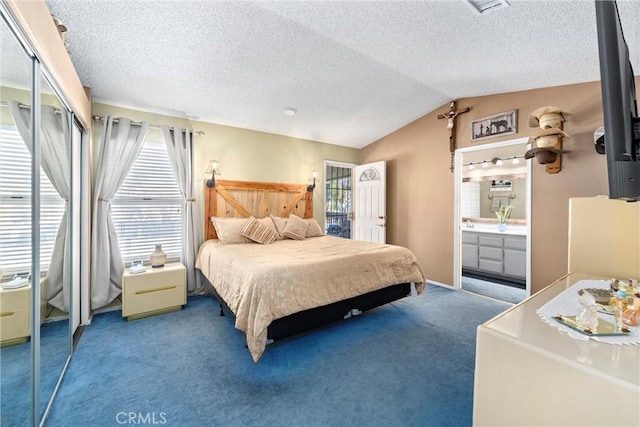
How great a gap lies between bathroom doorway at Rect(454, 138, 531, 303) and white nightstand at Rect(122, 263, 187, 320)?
388 centimetres

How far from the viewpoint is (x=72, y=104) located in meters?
2.12

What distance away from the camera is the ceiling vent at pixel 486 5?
6.04 ft

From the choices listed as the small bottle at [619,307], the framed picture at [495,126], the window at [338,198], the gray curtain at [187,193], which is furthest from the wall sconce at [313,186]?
the small bottle at [619,307]

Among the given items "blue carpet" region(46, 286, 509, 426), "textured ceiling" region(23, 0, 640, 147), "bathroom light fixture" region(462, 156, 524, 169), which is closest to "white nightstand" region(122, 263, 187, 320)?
"blue carpet" region(46, 286, 509, 426)

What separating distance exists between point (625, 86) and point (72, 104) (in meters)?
3.27

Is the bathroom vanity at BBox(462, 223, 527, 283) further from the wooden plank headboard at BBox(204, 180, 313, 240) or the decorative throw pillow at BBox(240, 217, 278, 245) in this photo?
the decorative throw pillow at BBox(240, 217, 278, 245)

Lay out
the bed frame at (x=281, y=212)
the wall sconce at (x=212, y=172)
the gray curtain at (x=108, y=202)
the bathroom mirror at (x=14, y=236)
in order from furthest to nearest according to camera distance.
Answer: the wall sconce at (x=212, y=172) → the gray curtain at (x=108, y=202) → the bed frame at (x=281, y=212) → the bathroom mirror at (x=14, y=236)

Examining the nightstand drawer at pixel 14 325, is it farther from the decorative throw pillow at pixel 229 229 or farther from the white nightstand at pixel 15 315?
the decorative throw pillow at pixel 229 229

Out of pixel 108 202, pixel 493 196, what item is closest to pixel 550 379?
pixel 108 202

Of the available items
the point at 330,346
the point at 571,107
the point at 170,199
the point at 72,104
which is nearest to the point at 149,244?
the point at 170,199

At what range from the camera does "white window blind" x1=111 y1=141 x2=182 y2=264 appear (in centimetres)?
327

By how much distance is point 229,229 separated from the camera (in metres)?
3.62

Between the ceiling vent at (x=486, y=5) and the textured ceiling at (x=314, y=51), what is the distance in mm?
58

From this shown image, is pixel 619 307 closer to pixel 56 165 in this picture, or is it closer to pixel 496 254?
pixel 56 165
